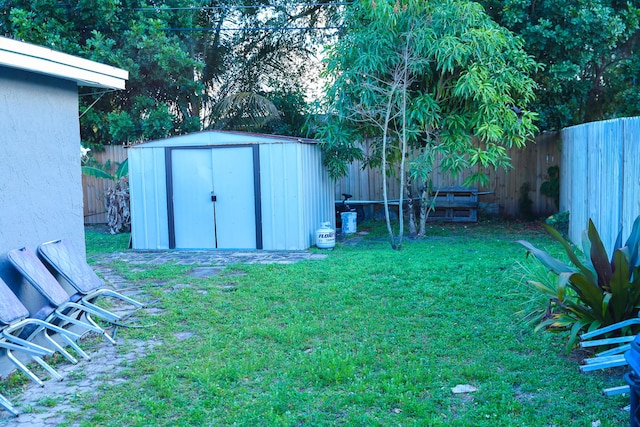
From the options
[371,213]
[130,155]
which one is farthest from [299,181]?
[371,213]

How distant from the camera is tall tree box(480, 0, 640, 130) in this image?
11.2 metres

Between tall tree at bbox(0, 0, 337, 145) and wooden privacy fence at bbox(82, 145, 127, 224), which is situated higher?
tall tree at bbox(0, 0, 337, 145)

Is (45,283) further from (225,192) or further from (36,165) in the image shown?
(225,192)

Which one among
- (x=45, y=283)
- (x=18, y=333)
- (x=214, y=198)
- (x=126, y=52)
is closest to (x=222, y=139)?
(x=214, y=198)

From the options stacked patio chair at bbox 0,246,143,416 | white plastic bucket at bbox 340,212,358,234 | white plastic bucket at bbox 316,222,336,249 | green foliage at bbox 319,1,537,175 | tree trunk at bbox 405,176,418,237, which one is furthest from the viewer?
white plastic bucket at bbox 340,212,358,234

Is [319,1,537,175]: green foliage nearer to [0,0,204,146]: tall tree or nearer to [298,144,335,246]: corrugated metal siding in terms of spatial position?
[298,144,335,246]: corrugated metal siding

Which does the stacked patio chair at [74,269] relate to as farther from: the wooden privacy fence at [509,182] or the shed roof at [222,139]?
the wooden privacy fence at [509,182]

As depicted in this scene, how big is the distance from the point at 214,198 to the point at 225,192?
23 cm

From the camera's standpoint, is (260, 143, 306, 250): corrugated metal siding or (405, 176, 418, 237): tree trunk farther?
(405, 176, 418, 237): tree trunk

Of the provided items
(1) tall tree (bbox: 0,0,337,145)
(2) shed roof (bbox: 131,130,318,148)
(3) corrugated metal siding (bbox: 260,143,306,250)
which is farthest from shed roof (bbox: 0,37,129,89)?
(1) tall tree (bbox: 0,0,337,145)

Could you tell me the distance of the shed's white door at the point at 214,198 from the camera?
1076 cm

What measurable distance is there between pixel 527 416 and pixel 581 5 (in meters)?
9.58

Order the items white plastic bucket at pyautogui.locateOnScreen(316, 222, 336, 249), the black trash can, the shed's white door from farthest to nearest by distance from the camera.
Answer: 1. the shed's white door
2. white plastic bucket at pyautogui.locateOnScreen(316, 222, 336, 249)
3. the black trash can

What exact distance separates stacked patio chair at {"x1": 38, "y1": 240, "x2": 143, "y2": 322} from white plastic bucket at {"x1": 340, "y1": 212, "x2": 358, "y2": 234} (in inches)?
286
